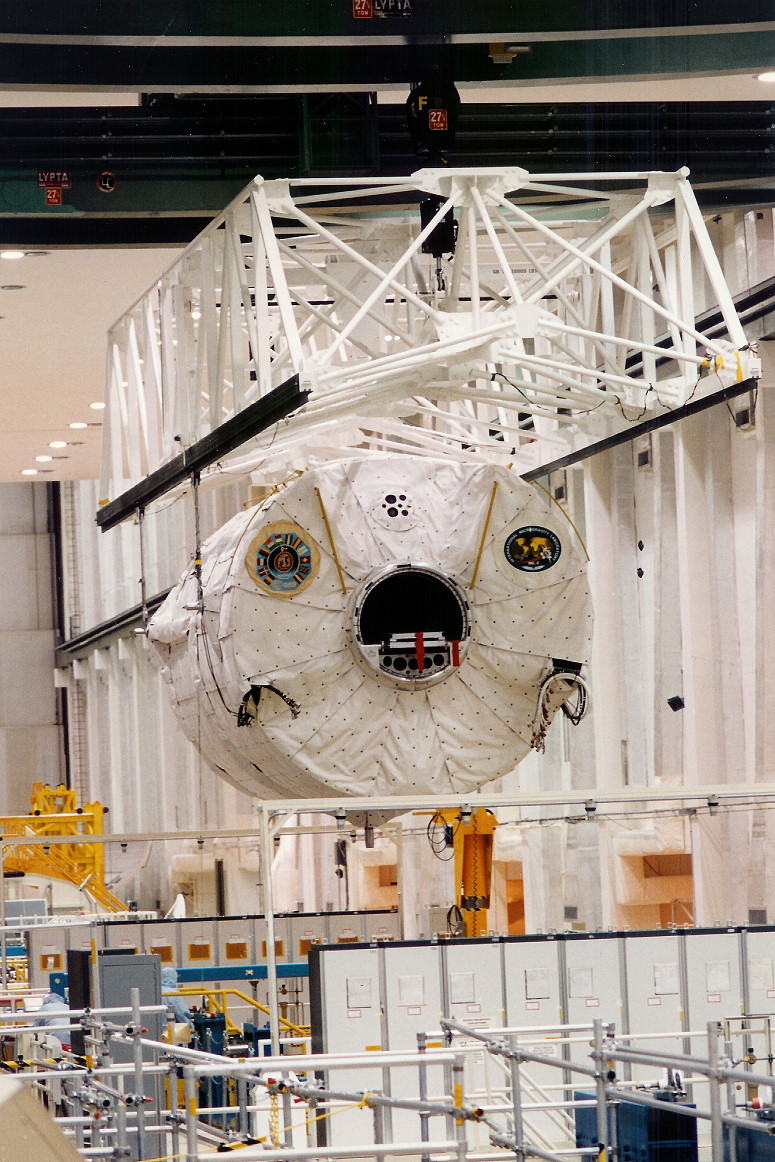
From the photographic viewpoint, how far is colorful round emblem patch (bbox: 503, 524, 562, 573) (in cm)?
1439

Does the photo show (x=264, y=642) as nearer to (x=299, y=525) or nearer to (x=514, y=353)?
(x=299, y=525)

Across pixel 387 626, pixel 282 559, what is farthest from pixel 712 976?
pixel 282 559

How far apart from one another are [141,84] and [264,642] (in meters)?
4.54

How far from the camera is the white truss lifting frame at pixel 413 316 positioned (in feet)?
40.2

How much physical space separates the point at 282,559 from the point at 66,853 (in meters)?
24.4

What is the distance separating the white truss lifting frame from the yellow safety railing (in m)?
19.5

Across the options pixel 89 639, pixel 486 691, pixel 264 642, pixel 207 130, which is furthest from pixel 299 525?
pixel 89 639

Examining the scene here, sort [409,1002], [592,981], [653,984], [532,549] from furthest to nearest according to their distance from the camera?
1. [532,549]
2. [653,984]
3. [592,981]
4. [409,1002]

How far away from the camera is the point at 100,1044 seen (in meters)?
12.7

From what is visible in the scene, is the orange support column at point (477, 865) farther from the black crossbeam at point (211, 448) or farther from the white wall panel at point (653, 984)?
the black crossbeam at point (211, 448)

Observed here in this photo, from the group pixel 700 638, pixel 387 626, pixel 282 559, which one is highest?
pixel 282 559

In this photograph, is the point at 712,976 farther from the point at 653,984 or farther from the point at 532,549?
the point at 532,549

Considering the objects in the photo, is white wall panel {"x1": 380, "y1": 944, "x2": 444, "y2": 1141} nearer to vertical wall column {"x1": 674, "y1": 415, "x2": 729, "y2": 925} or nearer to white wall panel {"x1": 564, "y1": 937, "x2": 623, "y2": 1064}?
white wall panel {"x1": 564, "y1": 937, "x2": 623, "y2": 1064}

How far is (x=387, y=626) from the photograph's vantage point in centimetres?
1402
